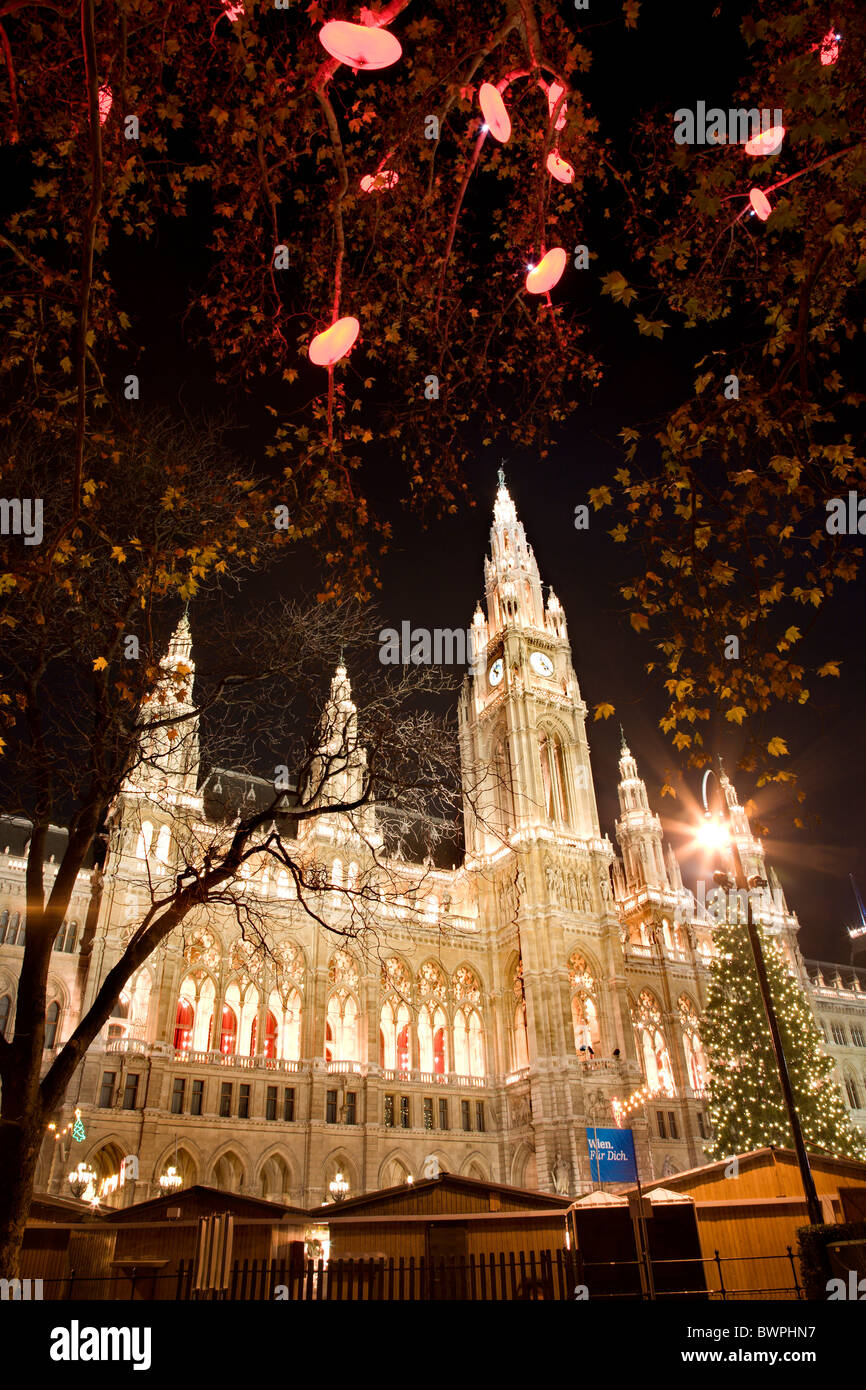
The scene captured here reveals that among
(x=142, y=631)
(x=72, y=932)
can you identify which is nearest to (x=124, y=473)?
(x=142, y=631)

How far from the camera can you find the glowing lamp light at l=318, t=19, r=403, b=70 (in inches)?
188

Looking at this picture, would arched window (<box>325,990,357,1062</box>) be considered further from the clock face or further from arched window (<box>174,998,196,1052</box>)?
the clock face

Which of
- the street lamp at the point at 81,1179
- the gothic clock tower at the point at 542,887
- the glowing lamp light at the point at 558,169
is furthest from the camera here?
the gothic clock tower at the point at 542,887

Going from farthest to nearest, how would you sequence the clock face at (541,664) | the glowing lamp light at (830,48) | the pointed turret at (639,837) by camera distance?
the pointed turret at (639,837)
the clock face at (541,664)
the glowing lamp light at (830,48)

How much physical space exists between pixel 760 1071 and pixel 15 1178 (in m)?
32.2

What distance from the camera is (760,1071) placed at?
31969 millimetres

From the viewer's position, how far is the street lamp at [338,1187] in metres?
33.3

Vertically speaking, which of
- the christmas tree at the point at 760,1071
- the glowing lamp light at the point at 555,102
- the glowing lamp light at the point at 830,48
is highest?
the glowing lamp light at the point at 555,102

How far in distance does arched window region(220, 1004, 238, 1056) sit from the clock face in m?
27.5

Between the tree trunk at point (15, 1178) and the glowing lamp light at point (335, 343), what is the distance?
7214 mm

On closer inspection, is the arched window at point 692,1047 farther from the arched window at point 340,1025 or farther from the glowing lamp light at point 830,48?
the glowing lamp light at point 830,48

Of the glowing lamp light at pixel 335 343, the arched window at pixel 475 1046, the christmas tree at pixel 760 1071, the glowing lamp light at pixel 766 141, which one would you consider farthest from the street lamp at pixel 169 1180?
the glowing lamp light at pixel 766 141

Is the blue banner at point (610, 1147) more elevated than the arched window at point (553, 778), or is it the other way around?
the arched window at point (553, 778)

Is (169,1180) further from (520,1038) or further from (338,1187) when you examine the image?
(520,1038)
